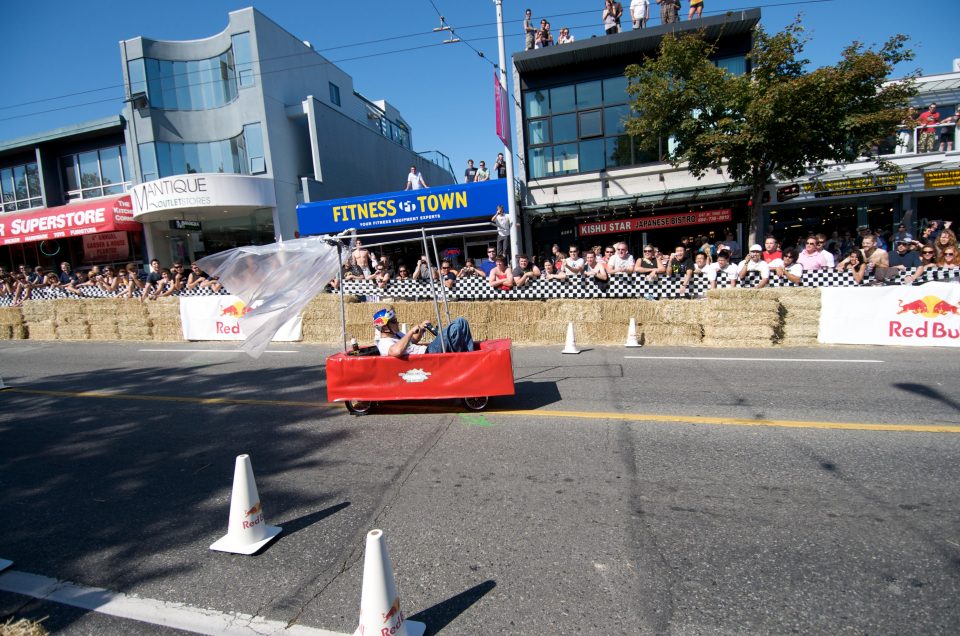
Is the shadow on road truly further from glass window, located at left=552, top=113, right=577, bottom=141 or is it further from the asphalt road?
glass window, located at left=552, top=113, right=577, bottom=141

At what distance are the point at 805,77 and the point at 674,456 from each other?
40.1 feet

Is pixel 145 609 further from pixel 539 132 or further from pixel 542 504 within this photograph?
pixel 539 132

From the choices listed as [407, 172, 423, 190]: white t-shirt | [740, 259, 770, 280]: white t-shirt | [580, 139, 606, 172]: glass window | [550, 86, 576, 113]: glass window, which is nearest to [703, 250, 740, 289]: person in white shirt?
[740, 259, 770, 280]: white t-shirt

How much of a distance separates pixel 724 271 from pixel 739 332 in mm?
1605

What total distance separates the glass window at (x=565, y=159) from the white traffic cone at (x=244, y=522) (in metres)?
18.2

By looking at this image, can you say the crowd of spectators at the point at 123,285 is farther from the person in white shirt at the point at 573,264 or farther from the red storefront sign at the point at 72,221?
the person in white shirt at the point at 573,264

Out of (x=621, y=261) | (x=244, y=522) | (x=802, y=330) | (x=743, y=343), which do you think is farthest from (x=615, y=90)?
(x=244, y=522)

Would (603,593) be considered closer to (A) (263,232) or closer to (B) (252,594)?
(B) (252,594)

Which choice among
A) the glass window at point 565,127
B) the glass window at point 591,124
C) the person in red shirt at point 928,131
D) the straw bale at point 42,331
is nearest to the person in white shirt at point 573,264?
the glass window at point 591,124

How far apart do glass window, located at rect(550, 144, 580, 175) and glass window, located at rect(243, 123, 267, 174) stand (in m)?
12.4

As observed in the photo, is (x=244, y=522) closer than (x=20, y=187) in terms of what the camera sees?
Yes

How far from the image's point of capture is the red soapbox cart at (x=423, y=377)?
238 inches

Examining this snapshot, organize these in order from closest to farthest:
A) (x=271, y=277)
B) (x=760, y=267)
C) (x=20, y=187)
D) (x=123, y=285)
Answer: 1. (x=271, y=277)
2. (x=760, y=267)
3. (x=123, y=285)
4. (x=20, y=187)

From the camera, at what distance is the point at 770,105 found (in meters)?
12.4
